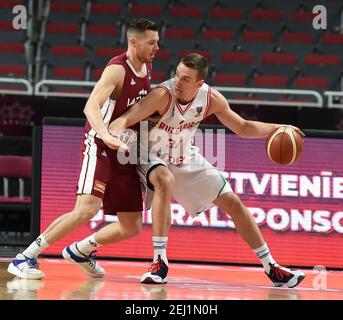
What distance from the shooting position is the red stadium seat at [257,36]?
1477 centimetres

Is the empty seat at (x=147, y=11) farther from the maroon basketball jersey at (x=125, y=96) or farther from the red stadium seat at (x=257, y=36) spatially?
the maroon basketball jersey at (x=125, y=96)

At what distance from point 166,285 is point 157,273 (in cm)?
10

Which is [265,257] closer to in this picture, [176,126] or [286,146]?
[286,146]

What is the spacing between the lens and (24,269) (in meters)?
5.79

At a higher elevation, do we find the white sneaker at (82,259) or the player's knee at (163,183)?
the player's knee at (163,183)

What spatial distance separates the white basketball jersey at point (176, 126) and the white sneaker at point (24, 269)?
1.16 m

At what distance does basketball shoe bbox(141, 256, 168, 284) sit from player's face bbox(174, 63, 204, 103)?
1.14 metres

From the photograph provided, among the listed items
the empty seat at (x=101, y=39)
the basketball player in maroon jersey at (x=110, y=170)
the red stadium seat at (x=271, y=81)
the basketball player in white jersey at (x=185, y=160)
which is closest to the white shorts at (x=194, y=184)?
the basketball player in white jersey at (x=185, y=160)

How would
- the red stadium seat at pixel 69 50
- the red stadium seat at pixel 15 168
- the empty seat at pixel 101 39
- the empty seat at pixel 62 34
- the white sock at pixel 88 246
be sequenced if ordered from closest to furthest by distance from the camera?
the white sock at pixel 88 246
the red stadium seat at pixel 15 168
the red stadium seat at pixel 69 50
the empty seat at pixel 101 39
the empty seat at pixel 62 34

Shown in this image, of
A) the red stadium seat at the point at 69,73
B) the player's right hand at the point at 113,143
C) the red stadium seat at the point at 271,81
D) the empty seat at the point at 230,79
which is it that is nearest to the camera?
the player's right hand at the point at 113,143

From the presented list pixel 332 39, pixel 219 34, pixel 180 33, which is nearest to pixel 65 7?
pixel 180 33

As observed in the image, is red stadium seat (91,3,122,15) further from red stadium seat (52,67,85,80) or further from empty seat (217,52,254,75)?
empty seat (217,52,254,75)

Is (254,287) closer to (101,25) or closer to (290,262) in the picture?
(290,262)

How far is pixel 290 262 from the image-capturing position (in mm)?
7773
